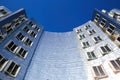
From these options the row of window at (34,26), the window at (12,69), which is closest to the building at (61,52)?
the window at (12,69)

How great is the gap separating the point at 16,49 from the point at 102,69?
45.3 ft

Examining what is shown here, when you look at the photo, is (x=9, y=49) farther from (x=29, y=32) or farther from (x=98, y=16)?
(x=98, y=16)

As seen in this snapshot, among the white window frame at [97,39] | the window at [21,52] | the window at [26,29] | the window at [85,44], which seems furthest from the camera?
the window at [26,29]

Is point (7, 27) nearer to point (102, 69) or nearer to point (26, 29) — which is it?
point (26, 29)

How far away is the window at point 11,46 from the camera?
85.7ft

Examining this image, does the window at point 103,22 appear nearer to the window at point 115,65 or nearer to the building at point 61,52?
the building at point 61,52

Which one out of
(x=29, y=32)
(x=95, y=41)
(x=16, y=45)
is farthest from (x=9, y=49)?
(x=95, y=41)

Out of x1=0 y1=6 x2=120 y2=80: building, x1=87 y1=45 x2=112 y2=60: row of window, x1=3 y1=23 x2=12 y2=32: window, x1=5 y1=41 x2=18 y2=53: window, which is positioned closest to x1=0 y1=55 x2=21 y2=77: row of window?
x1=0 y1=6 x2=120 y2=80: building

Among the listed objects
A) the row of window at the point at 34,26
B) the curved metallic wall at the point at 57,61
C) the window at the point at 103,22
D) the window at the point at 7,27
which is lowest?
the curved metallic wall at the point at 57,61

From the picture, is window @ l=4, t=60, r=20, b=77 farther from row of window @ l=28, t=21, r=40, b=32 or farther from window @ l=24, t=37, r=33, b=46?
row of window @ l=28, t=21, r=40, b=32

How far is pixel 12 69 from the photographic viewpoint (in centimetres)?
2300

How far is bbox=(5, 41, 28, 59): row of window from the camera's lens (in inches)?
1040

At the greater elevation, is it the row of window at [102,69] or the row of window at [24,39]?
the row of window at [24,39]

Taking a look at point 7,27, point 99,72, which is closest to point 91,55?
point 99,72
